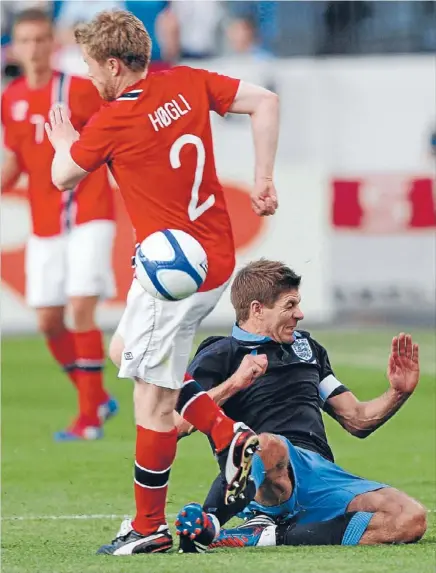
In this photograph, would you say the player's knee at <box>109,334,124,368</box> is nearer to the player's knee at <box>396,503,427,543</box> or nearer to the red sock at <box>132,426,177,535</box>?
the red sock at <box>132,426,177,535</box>

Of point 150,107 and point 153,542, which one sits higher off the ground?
point 150,107

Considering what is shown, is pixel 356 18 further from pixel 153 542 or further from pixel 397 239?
pixel 153 542

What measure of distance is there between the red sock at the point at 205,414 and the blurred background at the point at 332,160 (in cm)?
967

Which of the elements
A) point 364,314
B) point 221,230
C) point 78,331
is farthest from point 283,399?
point 364,314

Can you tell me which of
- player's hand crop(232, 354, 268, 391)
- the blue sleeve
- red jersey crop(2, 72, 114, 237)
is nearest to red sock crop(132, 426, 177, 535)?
player's hand crop(232, 354, 268, 391)

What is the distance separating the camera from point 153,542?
18.9ft

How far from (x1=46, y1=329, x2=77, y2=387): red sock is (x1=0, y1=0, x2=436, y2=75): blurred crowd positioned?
6.26 meters

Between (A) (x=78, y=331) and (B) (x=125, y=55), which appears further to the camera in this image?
(A) (x=78, y=331)

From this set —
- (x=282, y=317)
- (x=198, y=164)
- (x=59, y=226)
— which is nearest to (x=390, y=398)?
(x=282, y=317)

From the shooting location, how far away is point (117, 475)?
8406 mm

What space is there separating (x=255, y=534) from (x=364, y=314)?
33.5 feet

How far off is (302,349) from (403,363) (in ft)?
1.39

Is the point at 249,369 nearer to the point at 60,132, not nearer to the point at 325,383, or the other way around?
the point at 325,383

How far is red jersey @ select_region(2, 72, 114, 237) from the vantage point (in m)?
10.2
